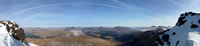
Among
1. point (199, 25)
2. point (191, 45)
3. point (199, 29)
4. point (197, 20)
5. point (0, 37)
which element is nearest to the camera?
point (191, 45)

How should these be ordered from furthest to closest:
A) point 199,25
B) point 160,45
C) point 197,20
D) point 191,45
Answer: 1. point 160,45
2. point 197,20
3. point 199,25
4. point 191,45

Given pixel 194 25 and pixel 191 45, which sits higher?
pixel 194 25

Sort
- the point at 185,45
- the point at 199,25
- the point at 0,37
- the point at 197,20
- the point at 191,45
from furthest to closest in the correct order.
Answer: the point at 197,20 → the point at 199,25 → the point at 0,37 → the point at 185,45 → the point at 191,45

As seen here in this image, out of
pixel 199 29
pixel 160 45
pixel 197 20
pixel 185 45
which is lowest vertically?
pixel 160 45

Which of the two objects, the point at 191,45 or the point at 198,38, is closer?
the point at 191,45

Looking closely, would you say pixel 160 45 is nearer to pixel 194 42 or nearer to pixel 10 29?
pixel 194 42

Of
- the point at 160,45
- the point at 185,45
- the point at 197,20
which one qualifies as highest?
the point at 197,20

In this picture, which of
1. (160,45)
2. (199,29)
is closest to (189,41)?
(199,29)

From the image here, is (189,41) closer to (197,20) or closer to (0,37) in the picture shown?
(197,20)

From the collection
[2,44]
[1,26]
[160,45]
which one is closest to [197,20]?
[160,45]
